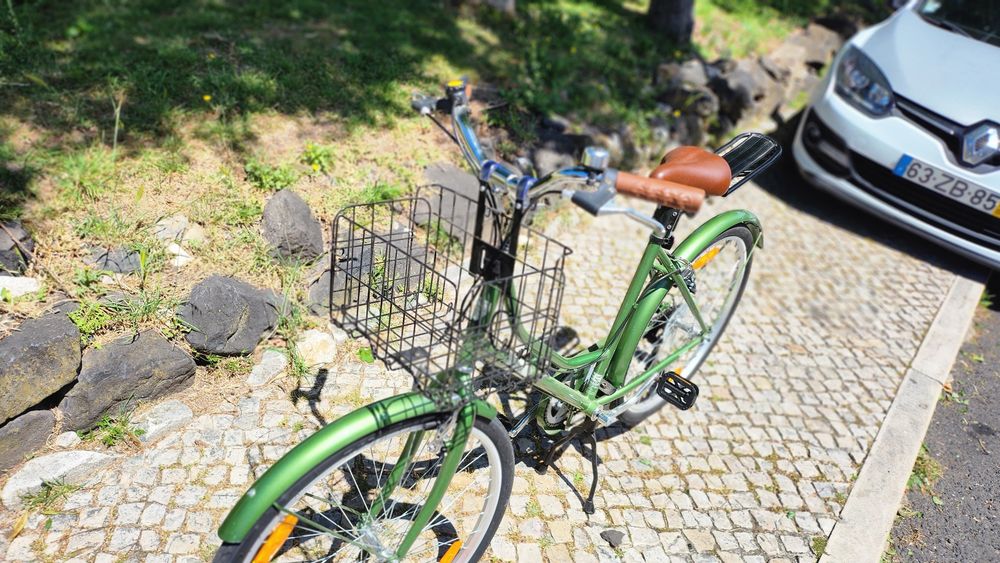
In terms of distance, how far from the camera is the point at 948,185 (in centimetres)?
452

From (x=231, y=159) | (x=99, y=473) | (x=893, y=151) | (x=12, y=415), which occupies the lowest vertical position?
(x=99, y=473)

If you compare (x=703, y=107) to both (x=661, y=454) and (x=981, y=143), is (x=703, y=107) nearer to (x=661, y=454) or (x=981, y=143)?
(x=981, y=143)

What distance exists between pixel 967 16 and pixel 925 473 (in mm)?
4010

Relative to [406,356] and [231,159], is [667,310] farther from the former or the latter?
[231,159]

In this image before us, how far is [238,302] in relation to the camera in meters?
3.13

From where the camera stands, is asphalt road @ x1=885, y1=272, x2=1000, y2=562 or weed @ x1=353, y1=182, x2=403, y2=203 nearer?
asphalt road @ x1=885, y1=272, x2=1000, y2=562

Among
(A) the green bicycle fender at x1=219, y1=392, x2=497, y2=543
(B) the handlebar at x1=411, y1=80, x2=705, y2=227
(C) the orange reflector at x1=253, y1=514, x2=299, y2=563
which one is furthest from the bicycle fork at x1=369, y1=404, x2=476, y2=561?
(B) the handlebar at x1=411, y1=80, x2=705, y2=227

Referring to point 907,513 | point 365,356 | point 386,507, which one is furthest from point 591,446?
point 907,513

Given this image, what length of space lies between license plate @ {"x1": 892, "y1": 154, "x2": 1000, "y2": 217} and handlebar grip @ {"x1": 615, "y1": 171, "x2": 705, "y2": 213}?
141 inches

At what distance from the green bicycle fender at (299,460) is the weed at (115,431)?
4.03 feet

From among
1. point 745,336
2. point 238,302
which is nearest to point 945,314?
point 745,336

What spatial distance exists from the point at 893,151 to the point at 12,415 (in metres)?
5.16

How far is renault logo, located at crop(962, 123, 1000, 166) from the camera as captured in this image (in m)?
4.39

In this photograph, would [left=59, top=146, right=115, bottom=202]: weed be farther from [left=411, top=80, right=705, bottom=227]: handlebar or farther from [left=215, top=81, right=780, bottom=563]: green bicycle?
[left=411, top=80, right=705, bottom=227]: handlebar
